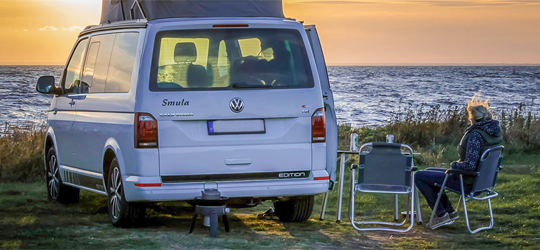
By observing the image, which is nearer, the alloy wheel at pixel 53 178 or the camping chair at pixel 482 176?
the camping chair at pixel 482 176

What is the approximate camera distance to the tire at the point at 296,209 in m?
7.32

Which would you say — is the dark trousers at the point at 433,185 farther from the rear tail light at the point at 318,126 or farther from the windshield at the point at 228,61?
the windshield at the point at 228,61

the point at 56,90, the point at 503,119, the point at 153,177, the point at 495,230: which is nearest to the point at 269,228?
the point at 153,177

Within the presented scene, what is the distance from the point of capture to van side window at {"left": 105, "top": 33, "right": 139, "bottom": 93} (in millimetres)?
6620

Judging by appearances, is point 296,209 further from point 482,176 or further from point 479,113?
point 479,113

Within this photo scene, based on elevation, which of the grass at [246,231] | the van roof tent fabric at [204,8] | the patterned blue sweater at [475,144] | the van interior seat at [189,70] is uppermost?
the van roof tent fabric at [204,8]

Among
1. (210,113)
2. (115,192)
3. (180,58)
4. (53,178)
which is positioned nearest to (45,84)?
(53,178)

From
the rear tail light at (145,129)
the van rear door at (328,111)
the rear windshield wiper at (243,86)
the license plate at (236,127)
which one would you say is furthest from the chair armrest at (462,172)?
the rear tail light at (145,129)

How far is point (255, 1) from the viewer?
7574 mm

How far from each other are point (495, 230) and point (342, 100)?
36351 mm

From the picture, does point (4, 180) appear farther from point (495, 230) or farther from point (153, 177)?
point (495, 230)

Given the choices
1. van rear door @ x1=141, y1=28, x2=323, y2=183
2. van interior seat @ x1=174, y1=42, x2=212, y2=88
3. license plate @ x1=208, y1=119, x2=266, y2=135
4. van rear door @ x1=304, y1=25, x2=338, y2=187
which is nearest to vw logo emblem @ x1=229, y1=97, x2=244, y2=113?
van rear door @ x1=141, y1=28, x2=323, y2=183

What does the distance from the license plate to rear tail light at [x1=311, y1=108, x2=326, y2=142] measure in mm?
474

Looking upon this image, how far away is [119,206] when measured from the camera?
6785 mm
